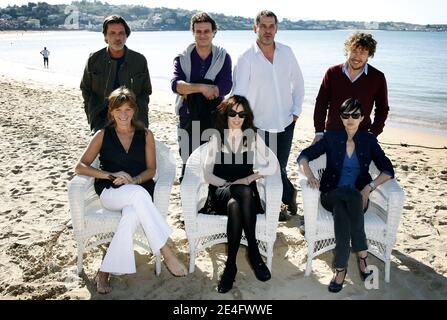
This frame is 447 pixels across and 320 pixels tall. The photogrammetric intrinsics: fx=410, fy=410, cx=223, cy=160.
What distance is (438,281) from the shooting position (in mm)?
3193

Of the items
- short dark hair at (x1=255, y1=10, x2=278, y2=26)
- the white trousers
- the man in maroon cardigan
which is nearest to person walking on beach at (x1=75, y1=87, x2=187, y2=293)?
the white trousers

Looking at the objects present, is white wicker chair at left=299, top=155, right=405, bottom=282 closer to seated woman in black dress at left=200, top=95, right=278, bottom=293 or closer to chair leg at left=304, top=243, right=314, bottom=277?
chair leg at left=304, top=243, right=314, bottom=277

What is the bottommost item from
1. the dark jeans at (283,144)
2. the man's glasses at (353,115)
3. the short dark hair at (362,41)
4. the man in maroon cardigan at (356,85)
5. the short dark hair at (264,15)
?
the dark jeans at (283,144)

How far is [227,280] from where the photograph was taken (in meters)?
3.08

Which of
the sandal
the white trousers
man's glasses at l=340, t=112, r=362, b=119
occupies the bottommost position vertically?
the sandal

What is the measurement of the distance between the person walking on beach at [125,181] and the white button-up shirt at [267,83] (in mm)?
1091

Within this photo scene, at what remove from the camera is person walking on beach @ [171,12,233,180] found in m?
3.68

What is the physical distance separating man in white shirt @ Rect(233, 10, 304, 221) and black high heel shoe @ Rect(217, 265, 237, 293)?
4.65 ft

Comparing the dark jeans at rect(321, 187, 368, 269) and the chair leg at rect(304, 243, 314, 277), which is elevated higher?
the dark jeans at rect(321, 187, 368, 269)

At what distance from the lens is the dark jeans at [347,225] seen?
9.98 feet

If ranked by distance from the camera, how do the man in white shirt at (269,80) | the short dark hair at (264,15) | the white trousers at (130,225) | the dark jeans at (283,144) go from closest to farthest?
the white trousers at (130,225) → the short dark hair at (264,15) → the man in white shirt at (269,80) → the dark jeans at (283,144)

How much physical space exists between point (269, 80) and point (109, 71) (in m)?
1.54

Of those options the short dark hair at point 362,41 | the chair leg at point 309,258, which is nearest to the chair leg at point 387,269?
the chair leg at point 309,258

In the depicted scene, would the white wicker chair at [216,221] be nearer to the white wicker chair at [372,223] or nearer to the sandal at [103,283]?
the white wicker chair at [372,223]
